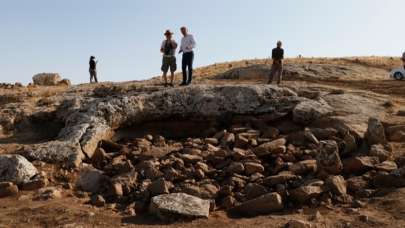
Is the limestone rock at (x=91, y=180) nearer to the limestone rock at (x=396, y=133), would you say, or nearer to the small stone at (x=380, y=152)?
the small stone at (x=380, y=152)

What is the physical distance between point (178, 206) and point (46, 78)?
715 inches

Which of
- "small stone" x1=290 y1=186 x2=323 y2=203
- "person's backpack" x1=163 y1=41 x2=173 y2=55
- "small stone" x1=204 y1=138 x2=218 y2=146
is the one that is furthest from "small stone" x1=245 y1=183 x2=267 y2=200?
"person's backpack" x1=163 y1=41 x2=173 y2=55

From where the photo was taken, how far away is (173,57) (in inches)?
414

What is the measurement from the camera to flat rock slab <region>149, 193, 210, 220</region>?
543 cm

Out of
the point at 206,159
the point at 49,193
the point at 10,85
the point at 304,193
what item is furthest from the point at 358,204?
the point at 10,85

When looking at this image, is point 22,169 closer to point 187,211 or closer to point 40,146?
point 40,146

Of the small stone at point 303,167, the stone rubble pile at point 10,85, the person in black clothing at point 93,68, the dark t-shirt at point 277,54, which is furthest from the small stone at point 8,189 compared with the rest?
the person in black clothing at point 93,68

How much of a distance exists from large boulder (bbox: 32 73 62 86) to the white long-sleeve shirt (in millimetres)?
13327

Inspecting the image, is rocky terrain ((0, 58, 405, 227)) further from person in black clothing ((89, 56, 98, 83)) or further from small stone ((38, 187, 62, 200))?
person in black clothing ((89, 56, 98, 83))

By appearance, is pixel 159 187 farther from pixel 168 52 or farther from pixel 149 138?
pixel 168 52

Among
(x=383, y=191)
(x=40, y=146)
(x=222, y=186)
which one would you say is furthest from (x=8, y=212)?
(x=383, y=191)

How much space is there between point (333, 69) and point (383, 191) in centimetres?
1646

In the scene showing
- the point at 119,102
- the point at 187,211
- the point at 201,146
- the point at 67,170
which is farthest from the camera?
the point at 119,102

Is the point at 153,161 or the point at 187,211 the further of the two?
the point at 153,161
